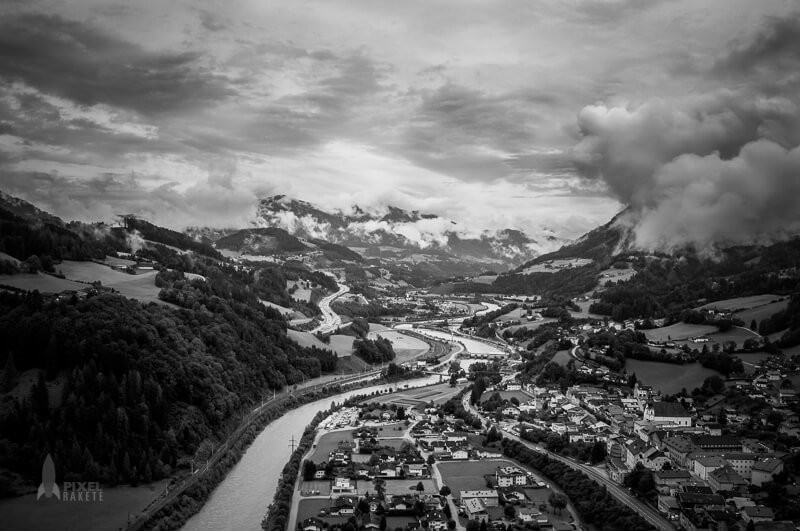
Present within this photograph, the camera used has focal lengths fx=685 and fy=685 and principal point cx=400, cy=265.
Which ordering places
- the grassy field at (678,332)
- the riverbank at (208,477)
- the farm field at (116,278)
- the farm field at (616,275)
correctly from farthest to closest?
the farm field at (616,275)
the grassy field at (678,332)
the farm field at (116,278)
the riverbank at (208,477)

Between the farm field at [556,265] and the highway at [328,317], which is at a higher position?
the farm field at [556,265]

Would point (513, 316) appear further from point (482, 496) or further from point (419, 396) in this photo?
point (482, 496)

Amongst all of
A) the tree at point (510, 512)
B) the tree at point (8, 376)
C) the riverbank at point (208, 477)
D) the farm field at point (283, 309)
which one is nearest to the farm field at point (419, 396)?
the riverbank at point (208, 477)

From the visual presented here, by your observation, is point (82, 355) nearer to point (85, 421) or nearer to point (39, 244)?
point (85, 421)

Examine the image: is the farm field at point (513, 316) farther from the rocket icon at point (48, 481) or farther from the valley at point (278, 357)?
the rocket icon at point (48, 481)

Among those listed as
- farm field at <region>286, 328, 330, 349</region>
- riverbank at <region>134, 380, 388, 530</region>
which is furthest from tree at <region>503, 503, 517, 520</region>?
farm field at <region>286, 328, 330, 349</region>

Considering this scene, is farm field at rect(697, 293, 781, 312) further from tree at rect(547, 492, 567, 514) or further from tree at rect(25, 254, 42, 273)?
tree at rect(25, 254, 42, 273)
